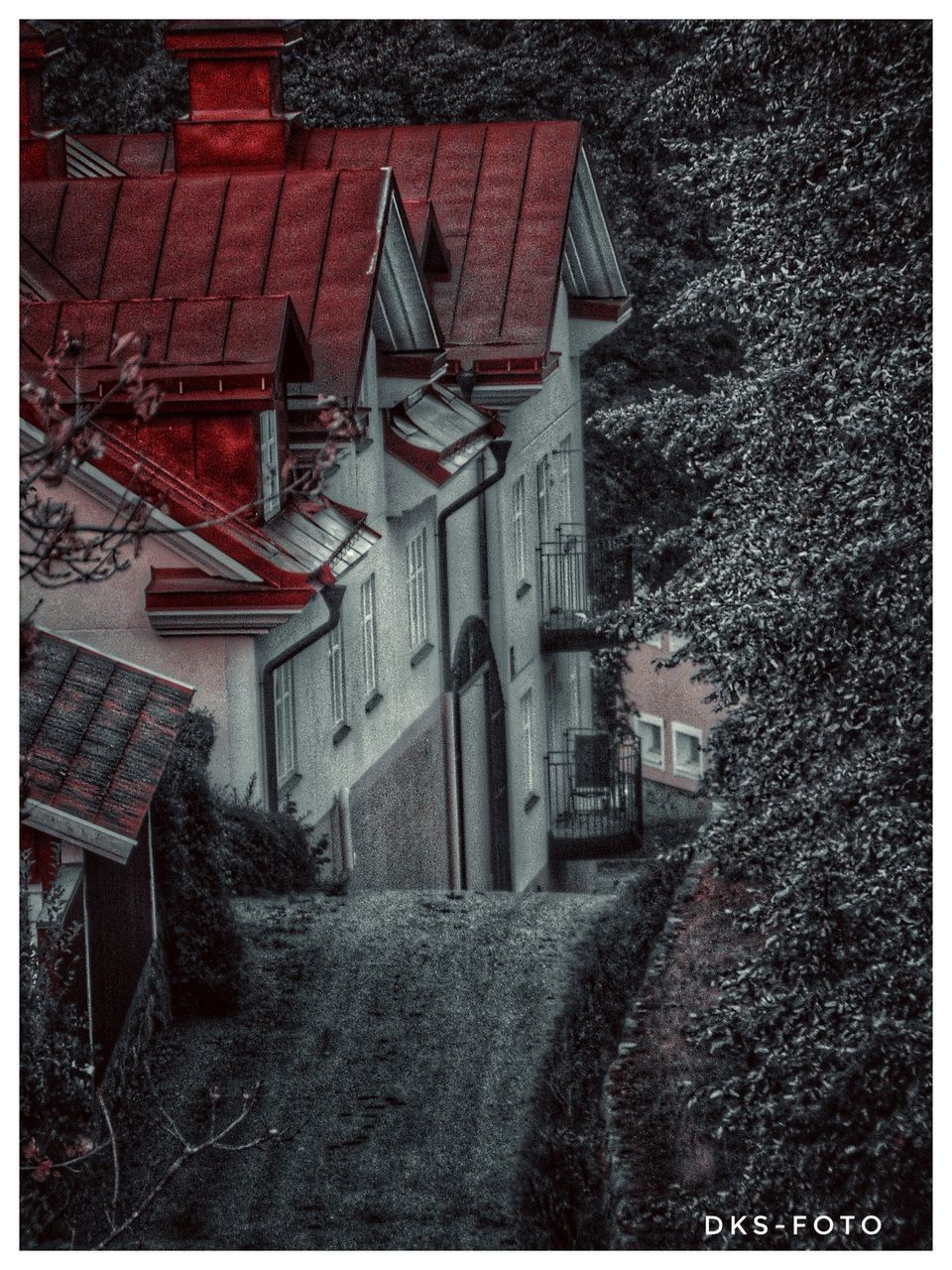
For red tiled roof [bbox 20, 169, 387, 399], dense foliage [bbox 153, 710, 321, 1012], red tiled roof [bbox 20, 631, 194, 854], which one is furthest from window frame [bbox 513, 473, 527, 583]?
red tiled roof [bbox 20, 631, 194, 854]

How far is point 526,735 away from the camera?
2241 centimetres

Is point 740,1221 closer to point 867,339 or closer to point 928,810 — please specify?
point 928,810

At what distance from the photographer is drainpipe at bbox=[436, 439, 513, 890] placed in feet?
66.5

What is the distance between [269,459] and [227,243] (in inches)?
76.8

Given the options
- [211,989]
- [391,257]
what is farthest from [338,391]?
[211,989]

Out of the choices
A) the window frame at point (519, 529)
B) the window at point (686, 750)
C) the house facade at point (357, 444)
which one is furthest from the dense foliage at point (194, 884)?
the window frame at point (519, 529)

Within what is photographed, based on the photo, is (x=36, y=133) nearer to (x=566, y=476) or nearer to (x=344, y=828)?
(x=344, y=828)

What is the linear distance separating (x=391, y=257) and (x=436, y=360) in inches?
39.4

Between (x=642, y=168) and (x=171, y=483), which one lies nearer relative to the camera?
(x=171, y=483)

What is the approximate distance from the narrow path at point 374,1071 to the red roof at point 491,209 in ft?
18.4

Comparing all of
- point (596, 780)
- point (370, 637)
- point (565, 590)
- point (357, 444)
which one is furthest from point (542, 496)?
point (357, 444)

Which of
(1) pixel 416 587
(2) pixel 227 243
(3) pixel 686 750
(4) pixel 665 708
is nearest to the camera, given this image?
(2) pixel 227 243

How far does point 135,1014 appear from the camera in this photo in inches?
536

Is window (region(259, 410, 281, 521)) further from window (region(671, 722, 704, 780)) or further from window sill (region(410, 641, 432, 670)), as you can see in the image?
window (region(671, 722, 704, 780))
